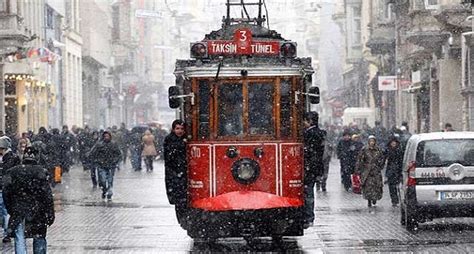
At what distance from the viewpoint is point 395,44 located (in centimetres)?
5678

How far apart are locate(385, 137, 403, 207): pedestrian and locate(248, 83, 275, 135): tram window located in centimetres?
942

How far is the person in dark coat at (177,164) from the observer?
61.0 feet

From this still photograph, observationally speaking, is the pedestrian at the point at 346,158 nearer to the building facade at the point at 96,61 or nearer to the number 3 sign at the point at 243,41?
the number 3 sign at the point at 243,41

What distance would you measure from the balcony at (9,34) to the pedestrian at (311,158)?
82.5ft

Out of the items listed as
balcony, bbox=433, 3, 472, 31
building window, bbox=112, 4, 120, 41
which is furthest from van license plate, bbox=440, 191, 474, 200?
building window, bbox=112, 4, 120, 41

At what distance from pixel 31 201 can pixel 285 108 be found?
4781 mm

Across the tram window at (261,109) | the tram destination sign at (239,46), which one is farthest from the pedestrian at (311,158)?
the tram destination sign at (239,46)

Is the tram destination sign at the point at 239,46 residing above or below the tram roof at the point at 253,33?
below

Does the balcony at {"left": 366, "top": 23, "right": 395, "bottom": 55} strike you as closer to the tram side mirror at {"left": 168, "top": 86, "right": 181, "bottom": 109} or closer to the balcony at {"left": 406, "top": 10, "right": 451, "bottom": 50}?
the balcony at {"left": 406, "top": 10, "right": 451, "bottom": 50}

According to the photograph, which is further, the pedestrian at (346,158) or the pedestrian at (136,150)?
the pedestrian at (136,150)

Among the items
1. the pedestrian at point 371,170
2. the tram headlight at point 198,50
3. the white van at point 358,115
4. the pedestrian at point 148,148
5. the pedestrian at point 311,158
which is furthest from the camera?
the white van at point 358,115

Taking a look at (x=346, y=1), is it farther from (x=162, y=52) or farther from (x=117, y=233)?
(x=117, y=233)

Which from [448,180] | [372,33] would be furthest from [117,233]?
[372,33]

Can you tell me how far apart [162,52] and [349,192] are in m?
97.8
